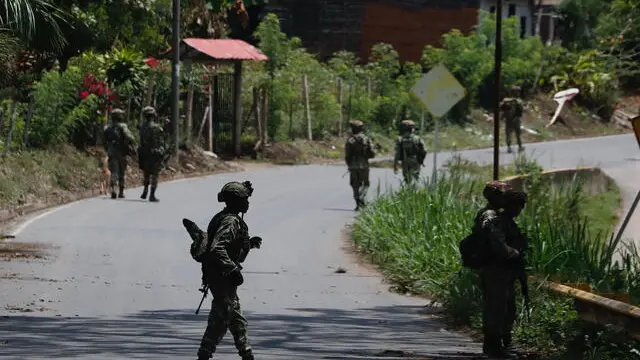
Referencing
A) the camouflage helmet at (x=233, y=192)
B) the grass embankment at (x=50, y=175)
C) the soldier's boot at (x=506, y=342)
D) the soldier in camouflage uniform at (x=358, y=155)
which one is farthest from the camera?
the soldier in camouflage uniform at (x=358, y=155)

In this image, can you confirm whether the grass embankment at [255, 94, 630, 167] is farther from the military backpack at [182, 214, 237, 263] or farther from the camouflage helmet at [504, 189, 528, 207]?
the military backpack at [182, 214, 237, 263]

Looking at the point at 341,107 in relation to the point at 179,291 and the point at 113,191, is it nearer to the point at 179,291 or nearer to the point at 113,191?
the point at 113,191

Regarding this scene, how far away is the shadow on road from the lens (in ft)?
41.1

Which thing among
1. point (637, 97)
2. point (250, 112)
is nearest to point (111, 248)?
point (250, 112)

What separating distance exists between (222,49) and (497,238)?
2705 centimetres

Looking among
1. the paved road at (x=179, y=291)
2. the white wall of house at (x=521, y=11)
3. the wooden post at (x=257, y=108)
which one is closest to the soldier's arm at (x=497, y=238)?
the paved road at (x=179, y=291)

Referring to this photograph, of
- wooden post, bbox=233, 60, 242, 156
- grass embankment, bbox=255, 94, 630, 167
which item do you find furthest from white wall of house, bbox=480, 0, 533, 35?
wooden post, bbox=233, 60, 242, 156

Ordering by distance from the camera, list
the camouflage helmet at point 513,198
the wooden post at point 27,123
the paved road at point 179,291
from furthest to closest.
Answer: the wooden post at point 27,123 → the paved road at point 179,291 → the camouflage helmet at point 513,198

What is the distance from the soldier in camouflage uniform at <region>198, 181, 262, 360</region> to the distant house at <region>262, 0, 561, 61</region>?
48487mm

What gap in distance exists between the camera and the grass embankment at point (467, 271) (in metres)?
12.9

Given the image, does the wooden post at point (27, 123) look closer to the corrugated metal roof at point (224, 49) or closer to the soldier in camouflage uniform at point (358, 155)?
the soldier in camouflage uniform at point (358, 155)

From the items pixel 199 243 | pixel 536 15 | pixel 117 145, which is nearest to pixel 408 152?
pixel 117 145

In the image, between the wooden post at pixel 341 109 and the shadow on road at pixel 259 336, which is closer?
the shadow on road at pixel 259 336

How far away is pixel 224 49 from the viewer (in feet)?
127
